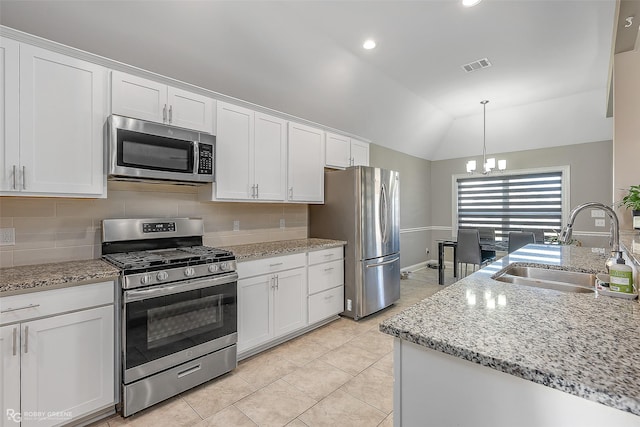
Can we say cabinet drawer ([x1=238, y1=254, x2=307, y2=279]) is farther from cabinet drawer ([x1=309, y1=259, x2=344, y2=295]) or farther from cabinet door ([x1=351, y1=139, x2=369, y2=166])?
cabinet door ([x1=351, y1=139, x2=369, y2=166])

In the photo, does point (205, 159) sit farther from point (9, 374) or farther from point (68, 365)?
point (9, 374)

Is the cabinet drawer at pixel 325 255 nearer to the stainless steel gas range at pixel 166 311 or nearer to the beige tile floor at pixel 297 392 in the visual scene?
the beige tile floor at pixel 297 392

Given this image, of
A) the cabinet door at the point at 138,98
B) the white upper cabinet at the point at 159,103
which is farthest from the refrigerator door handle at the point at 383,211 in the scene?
the cabinet door at the point at 138,98

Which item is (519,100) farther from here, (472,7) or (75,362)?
(75,362)

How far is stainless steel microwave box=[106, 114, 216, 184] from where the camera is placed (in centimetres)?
208

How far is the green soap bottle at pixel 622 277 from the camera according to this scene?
3.89ft

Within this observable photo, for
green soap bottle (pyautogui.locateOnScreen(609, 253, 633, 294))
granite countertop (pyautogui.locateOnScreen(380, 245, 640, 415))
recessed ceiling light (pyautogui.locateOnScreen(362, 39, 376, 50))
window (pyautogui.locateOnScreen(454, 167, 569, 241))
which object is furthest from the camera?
window (pyautogui.locateOnScreen(454, 167, 569, 241))

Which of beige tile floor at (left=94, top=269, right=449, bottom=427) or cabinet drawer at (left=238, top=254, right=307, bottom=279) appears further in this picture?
cabinet drawer at (left=238, top=254, right=307, bottom=279)

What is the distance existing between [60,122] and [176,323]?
1523 millimetres

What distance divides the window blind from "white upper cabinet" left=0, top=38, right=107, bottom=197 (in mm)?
5547

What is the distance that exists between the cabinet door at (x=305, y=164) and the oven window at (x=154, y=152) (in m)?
1.17

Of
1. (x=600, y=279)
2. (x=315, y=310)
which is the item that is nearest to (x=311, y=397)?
(x=315, y=310)

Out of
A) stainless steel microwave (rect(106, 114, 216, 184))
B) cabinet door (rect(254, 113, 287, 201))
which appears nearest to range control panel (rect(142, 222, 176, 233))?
Answer: stainless steel microwave (rect(106, 114, 216, 184))

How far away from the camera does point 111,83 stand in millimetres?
2127
